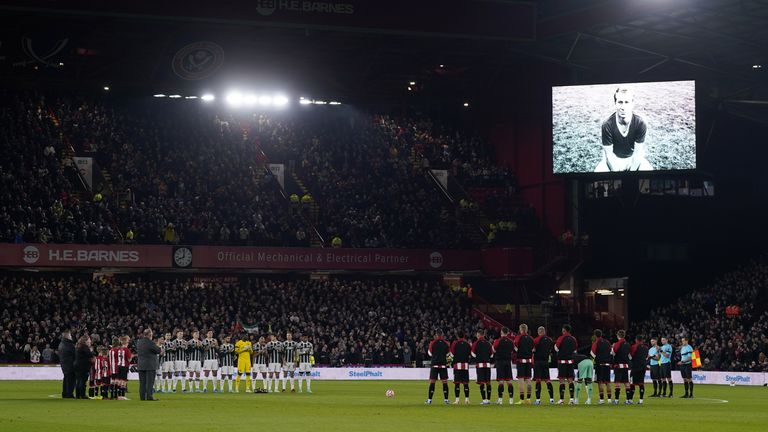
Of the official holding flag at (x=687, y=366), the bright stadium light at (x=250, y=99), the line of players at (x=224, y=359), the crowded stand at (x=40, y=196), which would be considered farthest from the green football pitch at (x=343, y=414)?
the bright stadium light at (x=250, y=99)

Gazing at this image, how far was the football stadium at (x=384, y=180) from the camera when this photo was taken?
177ft

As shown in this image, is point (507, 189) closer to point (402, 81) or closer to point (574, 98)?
point (402, 81)

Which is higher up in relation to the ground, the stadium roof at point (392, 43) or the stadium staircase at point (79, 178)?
the stadium roof at point (392, 43)

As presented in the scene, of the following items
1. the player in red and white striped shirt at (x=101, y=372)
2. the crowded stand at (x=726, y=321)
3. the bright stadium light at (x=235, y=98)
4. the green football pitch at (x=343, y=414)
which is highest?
the bright stadium light at (x=235, y=98)

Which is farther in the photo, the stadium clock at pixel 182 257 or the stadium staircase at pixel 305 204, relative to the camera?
the stadium staircase at pixel 305 204

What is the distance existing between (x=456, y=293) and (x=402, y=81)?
1361 cm

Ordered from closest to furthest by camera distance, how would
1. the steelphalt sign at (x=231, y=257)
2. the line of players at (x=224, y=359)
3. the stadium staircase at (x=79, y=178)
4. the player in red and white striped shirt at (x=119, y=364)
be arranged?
the player in red and white striped shirt at (x=119, y=364)
the line of players at (x=224, y=359)
the steelphalt sign at (x=231, y=257)
the stadium staircase at (x=79, y=178)

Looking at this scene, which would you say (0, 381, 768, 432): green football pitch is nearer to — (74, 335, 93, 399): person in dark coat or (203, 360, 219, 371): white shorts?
(74, 335, 93, 399): person in dark coat

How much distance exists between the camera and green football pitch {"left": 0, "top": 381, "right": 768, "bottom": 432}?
2412 cm

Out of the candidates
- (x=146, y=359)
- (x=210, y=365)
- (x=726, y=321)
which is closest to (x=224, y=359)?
(x=210, y=365)

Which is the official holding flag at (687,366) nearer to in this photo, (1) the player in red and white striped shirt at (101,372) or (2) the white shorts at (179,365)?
(2) the white shorts at (179,365)

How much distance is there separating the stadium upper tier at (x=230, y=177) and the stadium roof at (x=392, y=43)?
2.55 m

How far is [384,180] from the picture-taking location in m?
70.8

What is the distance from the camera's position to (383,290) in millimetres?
64500
